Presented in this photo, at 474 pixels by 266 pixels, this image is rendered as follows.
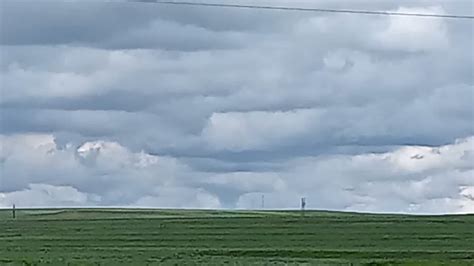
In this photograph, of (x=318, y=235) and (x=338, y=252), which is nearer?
(x=338, y=252)

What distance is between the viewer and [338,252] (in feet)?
258

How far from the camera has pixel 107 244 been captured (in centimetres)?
9656

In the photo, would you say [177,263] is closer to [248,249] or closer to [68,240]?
[248,249]

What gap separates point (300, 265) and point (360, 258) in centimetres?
1276

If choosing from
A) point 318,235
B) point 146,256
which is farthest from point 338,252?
point 318,235

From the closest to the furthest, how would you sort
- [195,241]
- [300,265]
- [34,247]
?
[300,265]
[34,247]
[195,241]

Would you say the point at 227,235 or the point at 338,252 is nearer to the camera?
the point at 338,252

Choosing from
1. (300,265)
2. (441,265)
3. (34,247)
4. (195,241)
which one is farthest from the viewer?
(195,241)

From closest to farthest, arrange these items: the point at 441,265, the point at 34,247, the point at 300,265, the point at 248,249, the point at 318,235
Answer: the point at 441,265
the point at 300,265
the point at 248,249
the point at 34,247
the point at 318,235

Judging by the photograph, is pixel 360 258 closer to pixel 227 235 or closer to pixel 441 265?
pixel 441 265

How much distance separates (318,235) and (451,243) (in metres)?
21.4

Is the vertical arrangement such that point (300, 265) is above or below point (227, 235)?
below

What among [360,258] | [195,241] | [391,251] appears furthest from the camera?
[195,241]

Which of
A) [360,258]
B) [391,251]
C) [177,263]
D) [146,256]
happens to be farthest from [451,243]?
[177,263]
